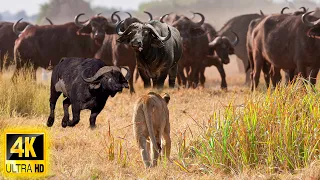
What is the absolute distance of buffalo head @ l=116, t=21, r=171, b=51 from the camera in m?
7.60

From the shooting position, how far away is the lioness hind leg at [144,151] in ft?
20.9

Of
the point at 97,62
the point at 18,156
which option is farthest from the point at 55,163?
the point at 97,62

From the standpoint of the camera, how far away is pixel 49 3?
71000mm

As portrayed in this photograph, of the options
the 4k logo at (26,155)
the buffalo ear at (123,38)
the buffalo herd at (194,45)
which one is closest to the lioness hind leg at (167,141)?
the 4k logo at (26,155)

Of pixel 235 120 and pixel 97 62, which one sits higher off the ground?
pixel 97 62

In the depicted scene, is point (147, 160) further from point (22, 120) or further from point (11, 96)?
point (11, 96)

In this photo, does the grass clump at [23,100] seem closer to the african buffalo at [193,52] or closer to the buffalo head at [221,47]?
the african buffalo at [193,52]

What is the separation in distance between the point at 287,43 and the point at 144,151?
8.12m

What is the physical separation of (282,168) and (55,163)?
2.16 m

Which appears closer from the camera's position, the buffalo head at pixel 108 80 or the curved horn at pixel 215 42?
the buffalo head at pixel 108 80

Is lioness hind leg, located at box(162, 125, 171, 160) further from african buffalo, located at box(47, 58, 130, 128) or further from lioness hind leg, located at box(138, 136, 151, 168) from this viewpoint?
african buffalo, located at box(47, 58, 130, 128)

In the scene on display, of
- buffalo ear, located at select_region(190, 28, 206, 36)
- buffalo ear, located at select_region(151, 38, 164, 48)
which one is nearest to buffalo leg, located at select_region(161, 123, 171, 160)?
buffalo ear, located at select_region(151, 38, 164, 48)

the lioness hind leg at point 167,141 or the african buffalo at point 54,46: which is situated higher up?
the african buffalo at point 54,46

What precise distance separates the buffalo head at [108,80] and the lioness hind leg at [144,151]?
570mm
